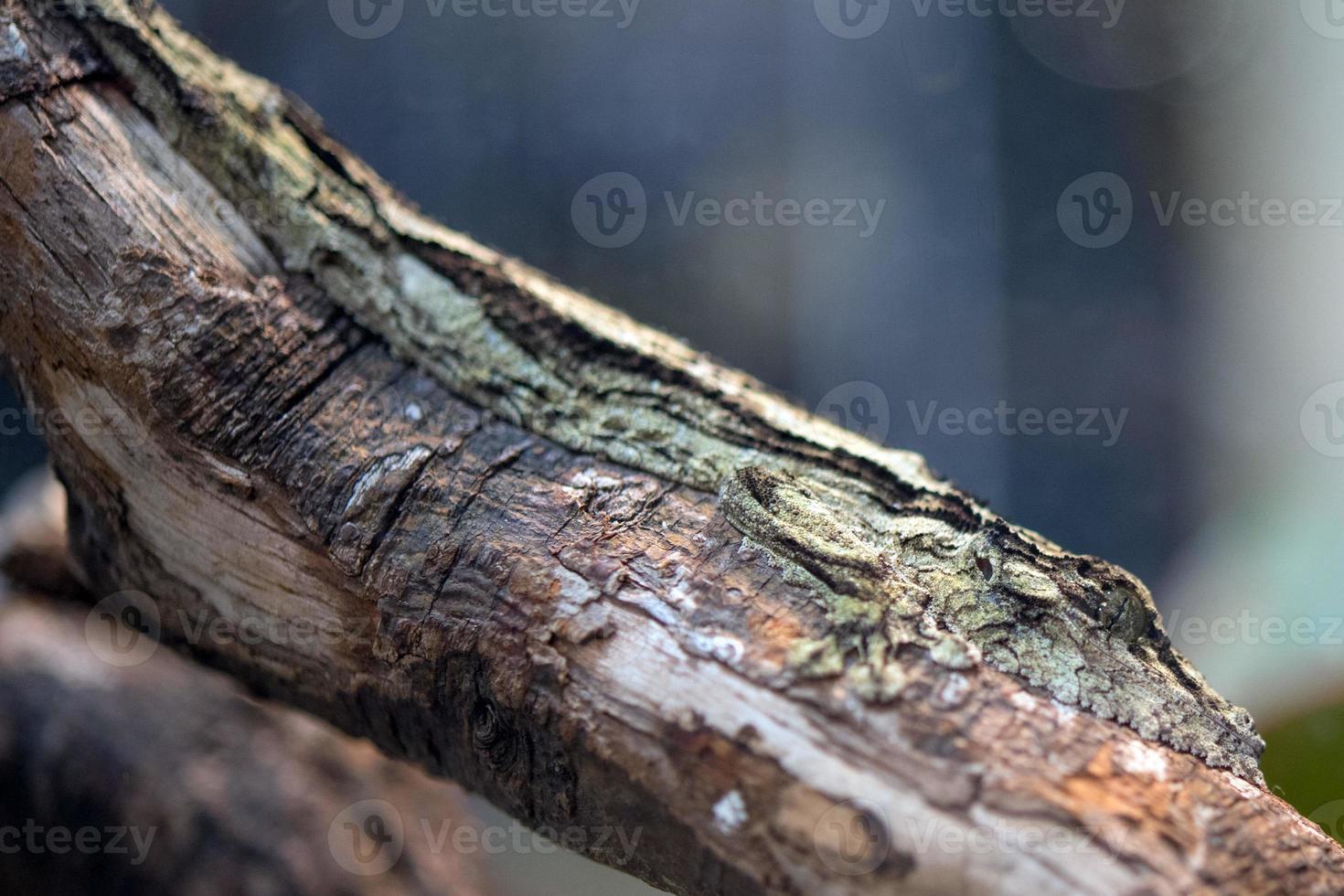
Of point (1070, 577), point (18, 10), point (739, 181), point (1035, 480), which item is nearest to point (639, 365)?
point (1070, 577)

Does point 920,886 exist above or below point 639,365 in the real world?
below

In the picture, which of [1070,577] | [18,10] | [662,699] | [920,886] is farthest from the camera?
[18,10]

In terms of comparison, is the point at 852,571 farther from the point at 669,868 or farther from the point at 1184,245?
the point at 1184,245

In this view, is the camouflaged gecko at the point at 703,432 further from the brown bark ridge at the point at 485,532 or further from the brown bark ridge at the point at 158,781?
the brown bark ridge at the point at 158,781

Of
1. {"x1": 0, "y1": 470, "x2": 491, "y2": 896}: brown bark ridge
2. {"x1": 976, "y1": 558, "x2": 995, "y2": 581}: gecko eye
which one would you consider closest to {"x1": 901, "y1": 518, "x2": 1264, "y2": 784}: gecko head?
{"x1": 976, "y1": 558, "x2": 995, "y2": 581}: gecko eye

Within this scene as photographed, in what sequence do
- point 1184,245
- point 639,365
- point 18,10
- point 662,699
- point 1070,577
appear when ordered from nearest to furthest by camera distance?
point 662,699, point 1070,577, point 18,10, point 639,365, point 1184,245

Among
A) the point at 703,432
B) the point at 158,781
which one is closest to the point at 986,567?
the point at 703,432

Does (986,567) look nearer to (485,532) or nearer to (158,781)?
(485,532)
